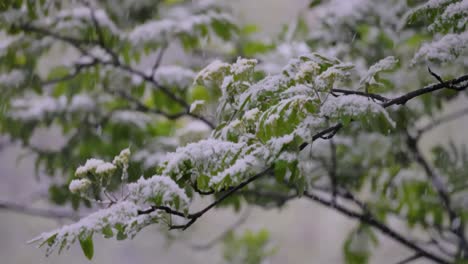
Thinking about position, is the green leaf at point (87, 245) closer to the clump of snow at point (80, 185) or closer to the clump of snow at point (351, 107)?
the clump of snow at point (80, 185)

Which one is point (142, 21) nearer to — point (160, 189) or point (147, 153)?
point (147, 153)

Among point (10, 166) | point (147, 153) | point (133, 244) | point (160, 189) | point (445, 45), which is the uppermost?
point (445, 45)

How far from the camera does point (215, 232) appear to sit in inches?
173

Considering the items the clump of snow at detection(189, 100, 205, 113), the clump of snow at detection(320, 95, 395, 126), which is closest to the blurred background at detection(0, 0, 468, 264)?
the clump of snow at detection(189, 100, 205, 113)

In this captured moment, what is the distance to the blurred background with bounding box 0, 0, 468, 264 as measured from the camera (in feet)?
12.8

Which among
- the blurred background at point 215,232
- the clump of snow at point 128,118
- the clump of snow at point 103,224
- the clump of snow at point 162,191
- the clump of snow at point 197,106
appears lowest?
the blurred background at point 215,232

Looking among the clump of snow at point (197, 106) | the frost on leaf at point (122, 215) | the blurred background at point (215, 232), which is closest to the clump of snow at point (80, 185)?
the frost on leaf at point (122, 215)

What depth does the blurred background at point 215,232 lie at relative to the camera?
3893mm

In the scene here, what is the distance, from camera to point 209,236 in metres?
4.36

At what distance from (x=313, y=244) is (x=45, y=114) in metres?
3.01

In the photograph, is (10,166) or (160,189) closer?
(160,189)

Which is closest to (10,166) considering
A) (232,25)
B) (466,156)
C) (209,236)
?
→ (209,236)

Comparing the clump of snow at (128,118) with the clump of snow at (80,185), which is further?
the clump of snow at (128,118)

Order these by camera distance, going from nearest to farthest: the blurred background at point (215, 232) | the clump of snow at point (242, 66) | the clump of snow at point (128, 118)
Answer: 1. the clump of snow at point (242, 66)
2. the clump of snow at point (128, 118)
3. the blurred background at point (215, 232)
